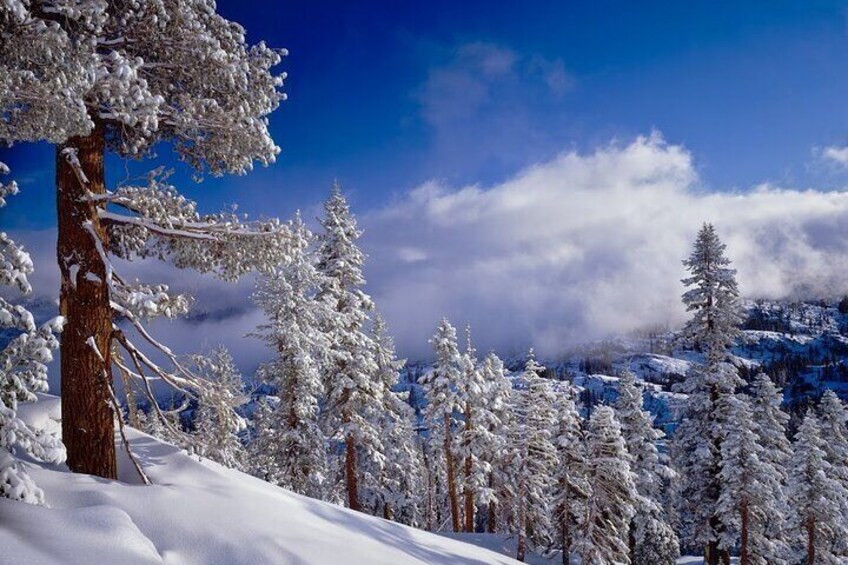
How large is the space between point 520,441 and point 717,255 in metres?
15.0

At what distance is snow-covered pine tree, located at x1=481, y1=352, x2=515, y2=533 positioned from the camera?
32969 millimetres

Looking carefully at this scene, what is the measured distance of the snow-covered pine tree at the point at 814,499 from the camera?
1332 inches

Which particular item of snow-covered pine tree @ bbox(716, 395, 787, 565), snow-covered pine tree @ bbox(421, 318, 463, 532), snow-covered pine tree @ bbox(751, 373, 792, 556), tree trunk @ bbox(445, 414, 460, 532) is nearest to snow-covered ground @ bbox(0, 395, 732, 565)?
snow-covered pine tree @ bbox(716, 395, 787, 565)

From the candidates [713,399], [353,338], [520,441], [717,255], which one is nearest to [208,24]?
[353,338]

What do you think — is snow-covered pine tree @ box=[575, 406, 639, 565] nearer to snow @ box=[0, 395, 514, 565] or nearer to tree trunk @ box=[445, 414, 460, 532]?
tree trunk @ box=[445, 414, 460, 532]

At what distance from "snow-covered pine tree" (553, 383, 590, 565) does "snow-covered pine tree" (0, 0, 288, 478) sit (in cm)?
2764

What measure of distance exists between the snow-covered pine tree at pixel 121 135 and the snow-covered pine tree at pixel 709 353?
2156 cm

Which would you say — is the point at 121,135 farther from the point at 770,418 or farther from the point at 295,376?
the point at 770,418

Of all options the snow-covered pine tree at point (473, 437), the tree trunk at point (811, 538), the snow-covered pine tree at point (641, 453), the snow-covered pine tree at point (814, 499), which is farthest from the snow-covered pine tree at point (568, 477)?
the tree trunk at point (811, 538)

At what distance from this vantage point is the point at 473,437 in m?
32.5

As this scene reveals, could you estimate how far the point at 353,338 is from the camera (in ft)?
78.7

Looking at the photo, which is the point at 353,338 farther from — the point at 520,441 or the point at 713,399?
the point at 713,399

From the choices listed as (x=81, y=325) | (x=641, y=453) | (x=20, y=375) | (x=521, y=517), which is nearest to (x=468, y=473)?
(x=521, y=517)

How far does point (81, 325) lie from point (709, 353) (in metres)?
24.1
